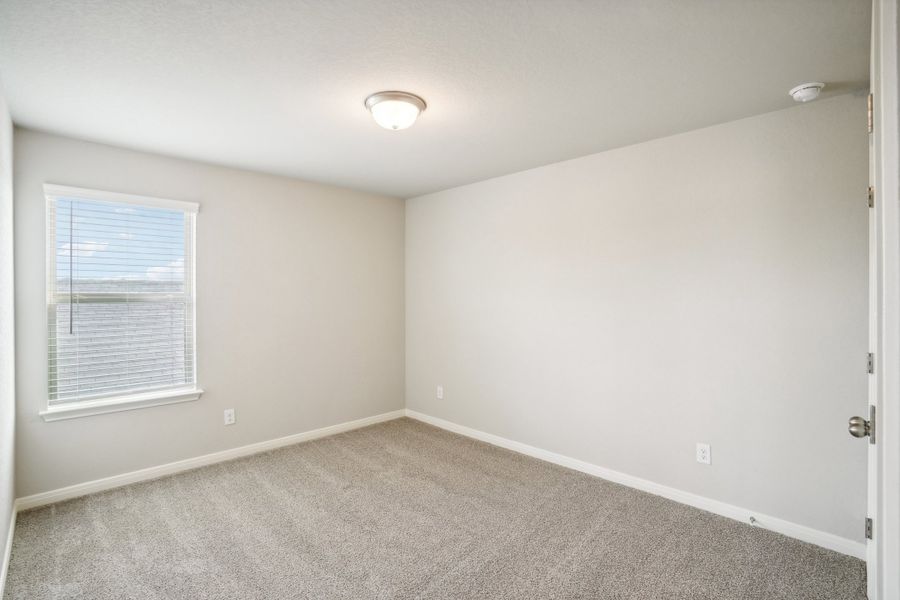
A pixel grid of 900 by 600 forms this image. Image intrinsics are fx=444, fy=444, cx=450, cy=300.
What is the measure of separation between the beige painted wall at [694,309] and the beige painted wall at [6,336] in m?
3.17

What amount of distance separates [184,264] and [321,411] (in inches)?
69.7

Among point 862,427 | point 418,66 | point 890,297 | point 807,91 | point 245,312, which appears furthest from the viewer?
point 245,312

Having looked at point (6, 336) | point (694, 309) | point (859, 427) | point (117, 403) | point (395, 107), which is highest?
point (395, 107)

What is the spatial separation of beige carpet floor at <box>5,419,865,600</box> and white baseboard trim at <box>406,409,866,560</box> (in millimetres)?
60

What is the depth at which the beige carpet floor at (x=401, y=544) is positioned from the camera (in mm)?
2078

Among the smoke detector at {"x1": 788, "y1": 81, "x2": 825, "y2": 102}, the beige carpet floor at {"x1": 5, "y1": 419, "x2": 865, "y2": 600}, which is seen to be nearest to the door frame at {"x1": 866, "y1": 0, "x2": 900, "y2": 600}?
the beige carpet floor at {"x1": 5, "y1": 419, "x2": 865, "y2": 600}

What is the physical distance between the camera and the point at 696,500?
2.84 metres

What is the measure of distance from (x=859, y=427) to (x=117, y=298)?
159 inches

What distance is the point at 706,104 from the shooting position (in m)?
2.44

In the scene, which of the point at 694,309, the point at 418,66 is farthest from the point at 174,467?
the point at 694,309

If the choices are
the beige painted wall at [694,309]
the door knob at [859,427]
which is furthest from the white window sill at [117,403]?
the door knob at [859,427]

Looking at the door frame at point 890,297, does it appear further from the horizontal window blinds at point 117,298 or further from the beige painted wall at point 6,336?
the horizontal window blinds at point 117,298

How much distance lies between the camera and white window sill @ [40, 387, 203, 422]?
2.92 m

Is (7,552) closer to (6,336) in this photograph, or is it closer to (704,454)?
(6,336)
